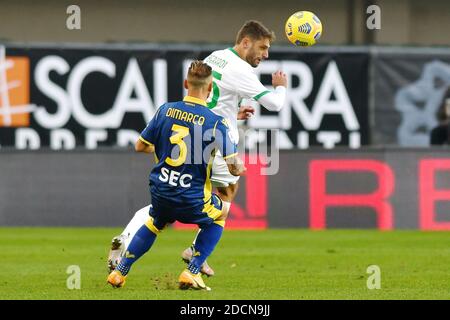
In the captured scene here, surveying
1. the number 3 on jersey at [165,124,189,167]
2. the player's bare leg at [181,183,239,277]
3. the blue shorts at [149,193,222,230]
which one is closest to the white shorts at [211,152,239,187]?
the player's bare leg at [181,183,239,277]

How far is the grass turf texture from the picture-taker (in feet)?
32.8

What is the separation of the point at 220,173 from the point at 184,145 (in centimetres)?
162

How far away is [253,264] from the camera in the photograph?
13.0 meters

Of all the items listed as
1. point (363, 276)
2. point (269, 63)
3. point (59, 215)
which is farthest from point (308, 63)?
point (363, 276)

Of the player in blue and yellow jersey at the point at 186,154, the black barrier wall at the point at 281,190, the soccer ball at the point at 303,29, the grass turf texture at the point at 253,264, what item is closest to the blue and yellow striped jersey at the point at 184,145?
the player in blue and yellow jersey at the point at 186,154

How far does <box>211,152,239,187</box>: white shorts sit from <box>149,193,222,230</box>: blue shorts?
1.25 meters

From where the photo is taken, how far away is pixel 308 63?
20297 millimetres

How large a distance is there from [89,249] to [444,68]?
7.99 meters

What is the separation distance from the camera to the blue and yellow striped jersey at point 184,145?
9852 mm

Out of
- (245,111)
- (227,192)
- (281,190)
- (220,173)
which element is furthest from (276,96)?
(281,190)

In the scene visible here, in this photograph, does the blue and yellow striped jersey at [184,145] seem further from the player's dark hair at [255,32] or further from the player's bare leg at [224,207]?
the player's dark hair at [255,32]

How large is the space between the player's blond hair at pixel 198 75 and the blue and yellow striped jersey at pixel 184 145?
13 centimetres

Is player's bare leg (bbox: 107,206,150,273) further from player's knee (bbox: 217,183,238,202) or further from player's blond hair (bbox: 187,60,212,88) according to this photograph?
player's blond hair (bbox: 187,60,212,88)

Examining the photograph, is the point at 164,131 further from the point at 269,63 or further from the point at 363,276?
the point at 269,63
